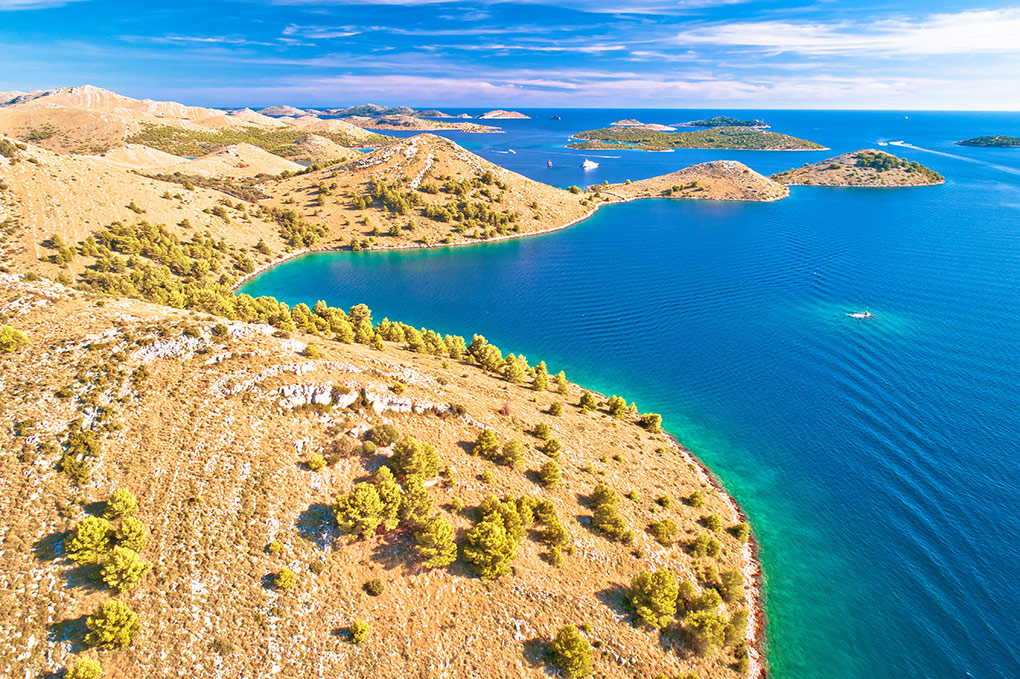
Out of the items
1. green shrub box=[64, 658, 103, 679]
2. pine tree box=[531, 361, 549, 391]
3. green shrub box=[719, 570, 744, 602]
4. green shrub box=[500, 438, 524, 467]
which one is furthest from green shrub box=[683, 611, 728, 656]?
green shrub box=[64, 658, 103, 679]

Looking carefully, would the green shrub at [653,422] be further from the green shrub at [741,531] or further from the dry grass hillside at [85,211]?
the dry grass hillside at [85,211]

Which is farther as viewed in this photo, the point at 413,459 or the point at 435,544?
the point at 413,459

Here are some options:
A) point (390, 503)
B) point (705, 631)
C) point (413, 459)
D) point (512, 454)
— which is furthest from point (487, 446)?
point (705, 631)

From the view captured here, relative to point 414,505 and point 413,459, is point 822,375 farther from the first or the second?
point 414,505

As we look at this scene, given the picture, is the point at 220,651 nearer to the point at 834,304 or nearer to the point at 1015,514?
the point at 1015,514

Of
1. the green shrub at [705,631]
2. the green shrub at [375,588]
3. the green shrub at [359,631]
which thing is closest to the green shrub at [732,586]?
the green shrub at [705,631]
